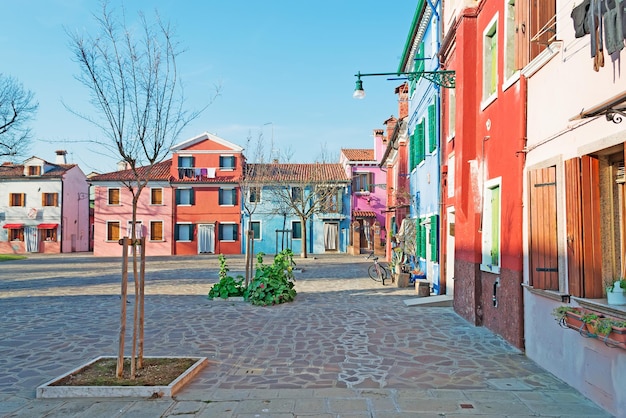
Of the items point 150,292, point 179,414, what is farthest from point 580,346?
point 150,292

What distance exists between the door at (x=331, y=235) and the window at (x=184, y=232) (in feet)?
32.2

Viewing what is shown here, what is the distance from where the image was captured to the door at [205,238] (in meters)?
37.2

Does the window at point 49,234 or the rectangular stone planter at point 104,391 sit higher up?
the window at point 49,234

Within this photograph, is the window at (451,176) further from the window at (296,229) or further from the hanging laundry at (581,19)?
the window at (296,229)

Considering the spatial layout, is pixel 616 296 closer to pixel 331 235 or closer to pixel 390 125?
pixel 390 125

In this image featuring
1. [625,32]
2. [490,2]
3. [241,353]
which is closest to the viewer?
[625,32]

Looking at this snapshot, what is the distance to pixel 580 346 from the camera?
5066mm

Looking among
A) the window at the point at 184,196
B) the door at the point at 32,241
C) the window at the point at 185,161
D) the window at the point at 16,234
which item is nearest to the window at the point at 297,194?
the window at the point at 184,196

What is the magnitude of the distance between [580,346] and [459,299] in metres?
4.83

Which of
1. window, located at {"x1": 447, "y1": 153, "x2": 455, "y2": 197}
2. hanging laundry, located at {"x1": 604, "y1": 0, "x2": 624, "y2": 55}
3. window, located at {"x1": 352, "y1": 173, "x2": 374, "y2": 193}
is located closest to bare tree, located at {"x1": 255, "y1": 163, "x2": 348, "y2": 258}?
window, located at {"x1": 352, "y1": 173, "x2": 374, "y2": 193}

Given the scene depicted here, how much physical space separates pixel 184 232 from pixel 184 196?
262 cm

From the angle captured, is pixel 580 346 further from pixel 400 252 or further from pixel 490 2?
pixel 400 252

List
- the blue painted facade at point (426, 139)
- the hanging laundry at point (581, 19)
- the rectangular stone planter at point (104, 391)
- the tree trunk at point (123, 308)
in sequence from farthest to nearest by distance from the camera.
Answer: the blue painted facade at point (426, 139)
the tree trunk at point (123, 308)
the rectangular stone planter at point (104, 391)
the hanging laundry at point (581, 19)

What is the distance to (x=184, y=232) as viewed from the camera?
123 ft
